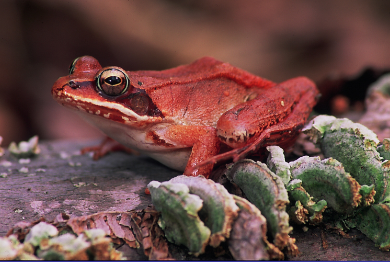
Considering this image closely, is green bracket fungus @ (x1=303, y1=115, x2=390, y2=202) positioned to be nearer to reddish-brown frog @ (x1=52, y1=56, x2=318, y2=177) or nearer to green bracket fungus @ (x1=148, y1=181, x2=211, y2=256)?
reddish-brown frog @ (x1=52, y1=56, x2=318, y2=177)

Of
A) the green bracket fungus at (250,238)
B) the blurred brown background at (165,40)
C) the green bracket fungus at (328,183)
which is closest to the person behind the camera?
the green bracket fungus at (250,238)

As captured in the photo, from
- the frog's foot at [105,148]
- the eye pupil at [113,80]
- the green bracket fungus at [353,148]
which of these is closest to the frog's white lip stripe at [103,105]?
the eye pupil at [113,80]

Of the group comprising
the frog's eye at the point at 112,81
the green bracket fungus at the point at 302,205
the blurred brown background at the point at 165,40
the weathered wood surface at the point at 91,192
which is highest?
the blurred brown background at the point at 165,40

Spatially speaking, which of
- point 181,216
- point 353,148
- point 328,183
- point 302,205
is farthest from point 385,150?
point 181,216

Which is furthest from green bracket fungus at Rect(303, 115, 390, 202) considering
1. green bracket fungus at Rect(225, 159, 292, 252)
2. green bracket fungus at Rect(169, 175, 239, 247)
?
green bracket fungus at Rect(169, 175, 239, 247)

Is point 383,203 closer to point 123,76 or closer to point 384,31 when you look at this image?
point 123,76

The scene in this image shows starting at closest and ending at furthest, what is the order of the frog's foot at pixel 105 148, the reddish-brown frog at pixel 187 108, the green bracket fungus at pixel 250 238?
the green bracket fungus at pixel 250 238 < the reddish-brown frog at pixel 187 108 < the frog's foot at pixel 105 148

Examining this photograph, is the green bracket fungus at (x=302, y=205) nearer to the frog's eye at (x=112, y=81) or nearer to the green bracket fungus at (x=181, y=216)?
the green bracket fungus at (x=181, y=216)
